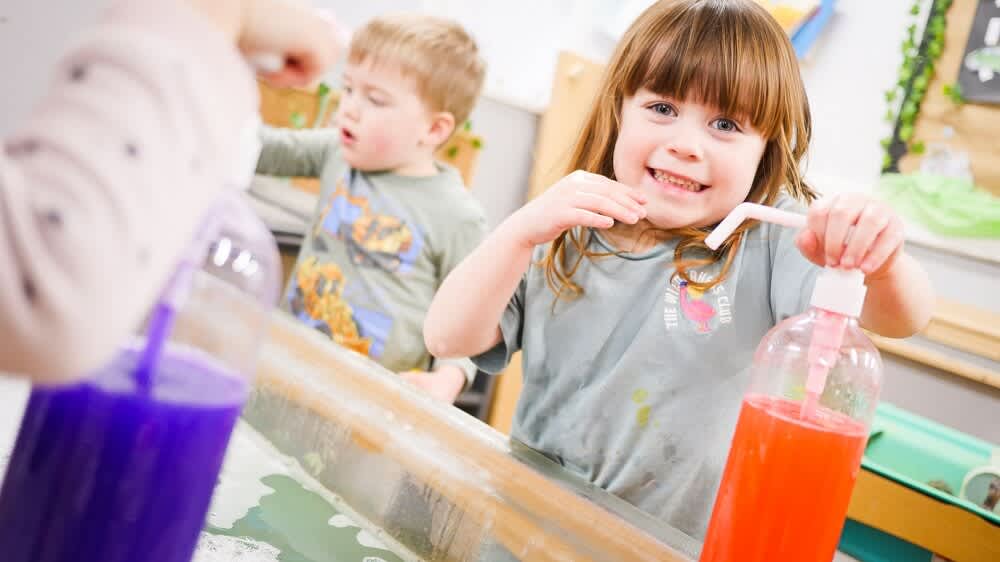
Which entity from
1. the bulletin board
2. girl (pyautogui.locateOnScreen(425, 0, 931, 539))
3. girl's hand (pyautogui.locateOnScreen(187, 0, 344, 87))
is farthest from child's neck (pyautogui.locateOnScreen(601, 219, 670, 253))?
the bulletin board

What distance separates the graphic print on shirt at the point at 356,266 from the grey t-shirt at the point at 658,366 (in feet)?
1.80

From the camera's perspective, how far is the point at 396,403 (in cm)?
79

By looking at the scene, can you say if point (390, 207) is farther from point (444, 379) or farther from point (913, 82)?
point (913, 82)

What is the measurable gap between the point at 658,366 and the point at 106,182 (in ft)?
2.48

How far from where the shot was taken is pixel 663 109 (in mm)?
904

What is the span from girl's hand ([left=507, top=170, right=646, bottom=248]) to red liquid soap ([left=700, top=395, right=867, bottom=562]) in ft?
0.82

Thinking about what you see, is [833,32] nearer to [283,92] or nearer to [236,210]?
[283,92]

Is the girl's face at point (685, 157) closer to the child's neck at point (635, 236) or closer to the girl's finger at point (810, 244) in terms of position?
the child's neck at point (635, 236)

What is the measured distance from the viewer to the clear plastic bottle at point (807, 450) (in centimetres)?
53

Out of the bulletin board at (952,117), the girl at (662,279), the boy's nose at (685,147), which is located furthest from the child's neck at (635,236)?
the bulletin board at (952,117)

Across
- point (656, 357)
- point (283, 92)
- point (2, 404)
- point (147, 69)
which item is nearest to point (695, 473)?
point (656, 357)

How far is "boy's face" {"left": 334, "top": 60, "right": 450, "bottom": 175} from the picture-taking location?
1.56 meters

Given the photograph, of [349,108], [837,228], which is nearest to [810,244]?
[837,228]

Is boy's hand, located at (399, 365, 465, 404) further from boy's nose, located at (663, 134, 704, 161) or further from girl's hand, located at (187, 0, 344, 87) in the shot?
girl's hand, located at (187, 0, 344, 87)
